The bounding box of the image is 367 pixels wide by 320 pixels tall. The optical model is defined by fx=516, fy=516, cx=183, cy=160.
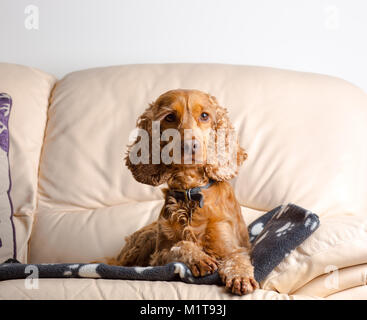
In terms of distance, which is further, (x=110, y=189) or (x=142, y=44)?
(x=142, y=44)

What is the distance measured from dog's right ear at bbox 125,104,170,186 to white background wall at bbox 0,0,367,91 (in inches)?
41.6

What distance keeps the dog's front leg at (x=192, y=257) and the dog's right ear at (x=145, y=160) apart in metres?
0.22

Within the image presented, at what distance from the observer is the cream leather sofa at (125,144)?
2.02 m

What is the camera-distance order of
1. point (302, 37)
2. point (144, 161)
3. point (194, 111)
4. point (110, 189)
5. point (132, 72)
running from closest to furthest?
1. point (194, 111)
2. point (144, 161)
3. point (110, 189)
4. point (132, 72)
5. point (302, 37)

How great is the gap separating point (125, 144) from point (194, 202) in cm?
74

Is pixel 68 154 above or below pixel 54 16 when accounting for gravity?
below

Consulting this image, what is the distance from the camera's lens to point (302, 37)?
250 centimetres

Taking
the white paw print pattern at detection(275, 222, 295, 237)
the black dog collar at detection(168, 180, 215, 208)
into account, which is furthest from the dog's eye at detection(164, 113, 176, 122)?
the white paw print pattern at detection(275, 222, 295, 237)

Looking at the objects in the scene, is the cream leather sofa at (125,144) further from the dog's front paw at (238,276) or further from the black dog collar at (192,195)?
the dog's front paw at (238,276)

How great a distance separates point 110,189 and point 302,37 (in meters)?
1.19

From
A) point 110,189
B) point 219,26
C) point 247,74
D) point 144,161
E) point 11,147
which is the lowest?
point 110,189

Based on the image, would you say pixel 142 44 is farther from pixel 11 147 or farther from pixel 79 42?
pixel 11 147

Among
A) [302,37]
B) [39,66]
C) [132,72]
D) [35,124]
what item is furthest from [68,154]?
[302,37]

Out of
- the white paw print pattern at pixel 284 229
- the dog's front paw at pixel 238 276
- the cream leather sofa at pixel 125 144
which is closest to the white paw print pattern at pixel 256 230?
the cream leather sofa at pixel 125 144
